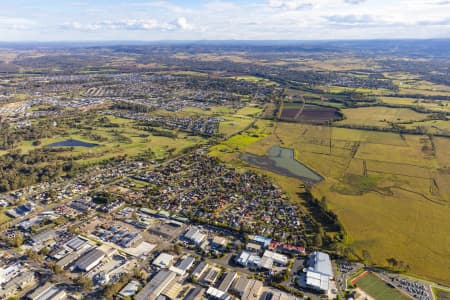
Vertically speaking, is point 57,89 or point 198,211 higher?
point 57,89

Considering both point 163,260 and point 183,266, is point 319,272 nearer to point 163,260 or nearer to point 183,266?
point 183,266

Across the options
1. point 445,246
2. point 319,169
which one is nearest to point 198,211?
point 319,169

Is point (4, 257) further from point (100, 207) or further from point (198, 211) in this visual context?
point (198, 211)

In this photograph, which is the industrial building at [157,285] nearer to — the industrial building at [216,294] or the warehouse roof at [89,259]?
the industrial building at [216,294]

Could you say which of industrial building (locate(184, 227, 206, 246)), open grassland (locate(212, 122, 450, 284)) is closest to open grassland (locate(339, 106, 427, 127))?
open grassland (locate(212, 122, 450, 284))

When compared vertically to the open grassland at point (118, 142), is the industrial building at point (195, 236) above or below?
below

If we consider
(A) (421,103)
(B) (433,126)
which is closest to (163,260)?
(B) (433,126)

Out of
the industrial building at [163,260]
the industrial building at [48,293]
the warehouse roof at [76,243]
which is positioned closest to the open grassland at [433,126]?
the industrial building at [163,260]
